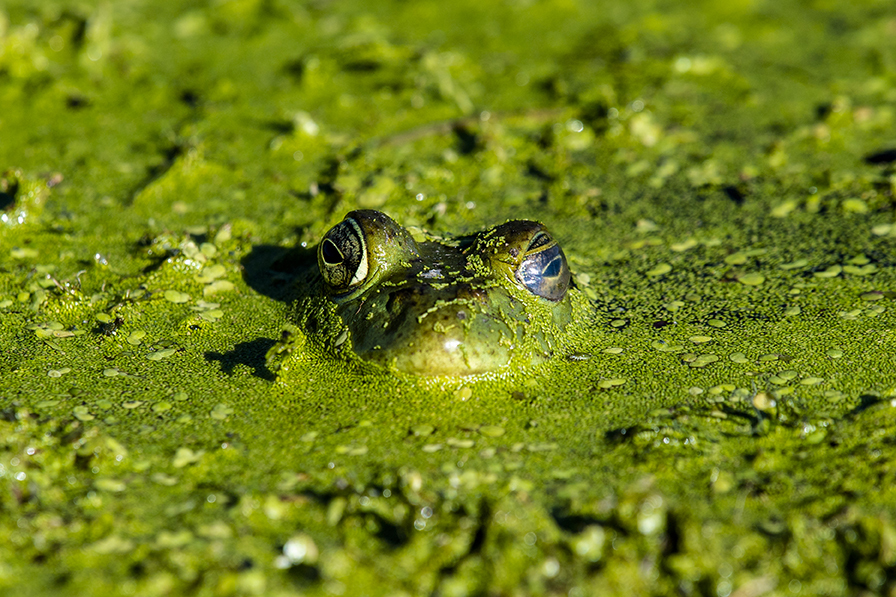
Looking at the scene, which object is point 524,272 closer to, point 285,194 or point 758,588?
point 758,588

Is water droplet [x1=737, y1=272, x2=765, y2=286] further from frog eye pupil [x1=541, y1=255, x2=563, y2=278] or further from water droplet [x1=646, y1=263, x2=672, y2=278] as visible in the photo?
frog eye pupil [x1=541, y1=255, x2=563, y2=278]

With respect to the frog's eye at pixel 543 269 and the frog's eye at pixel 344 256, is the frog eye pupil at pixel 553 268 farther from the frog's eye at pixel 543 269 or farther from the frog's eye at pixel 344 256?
the frog's eye at pixel 344 256

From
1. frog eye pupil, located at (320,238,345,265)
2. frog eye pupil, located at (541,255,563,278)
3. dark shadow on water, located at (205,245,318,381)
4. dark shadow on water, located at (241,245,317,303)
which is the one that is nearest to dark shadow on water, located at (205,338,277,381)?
dark shadow on water, located at (205,245,318,381)

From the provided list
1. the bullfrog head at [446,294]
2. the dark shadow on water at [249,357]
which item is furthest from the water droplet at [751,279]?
the dark shadow on water at [249,357]

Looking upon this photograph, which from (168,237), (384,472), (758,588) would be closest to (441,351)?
(384,472)

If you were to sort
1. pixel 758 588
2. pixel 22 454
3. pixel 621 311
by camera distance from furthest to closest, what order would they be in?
pixel 621 311
pixel 22 454
pixel 758 588

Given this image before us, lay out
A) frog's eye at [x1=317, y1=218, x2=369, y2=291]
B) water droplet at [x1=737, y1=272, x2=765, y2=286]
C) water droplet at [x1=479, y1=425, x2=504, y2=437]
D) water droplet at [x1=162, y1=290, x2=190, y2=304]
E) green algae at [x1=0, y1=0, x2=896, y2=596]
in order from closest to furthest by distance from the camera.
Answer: green algae at [x1=0, y1=0, x2=896, y2=596], water droplet at [x1=479, y1=425, x2=504, y2=437], frog's eye at [x1=317, y1=218, x2=369, y2=291], water droplet at [x1=162, y1=290, x2=190, y2=304], water droplet at [x1=737, y1=272, x2=765, y2=286]
